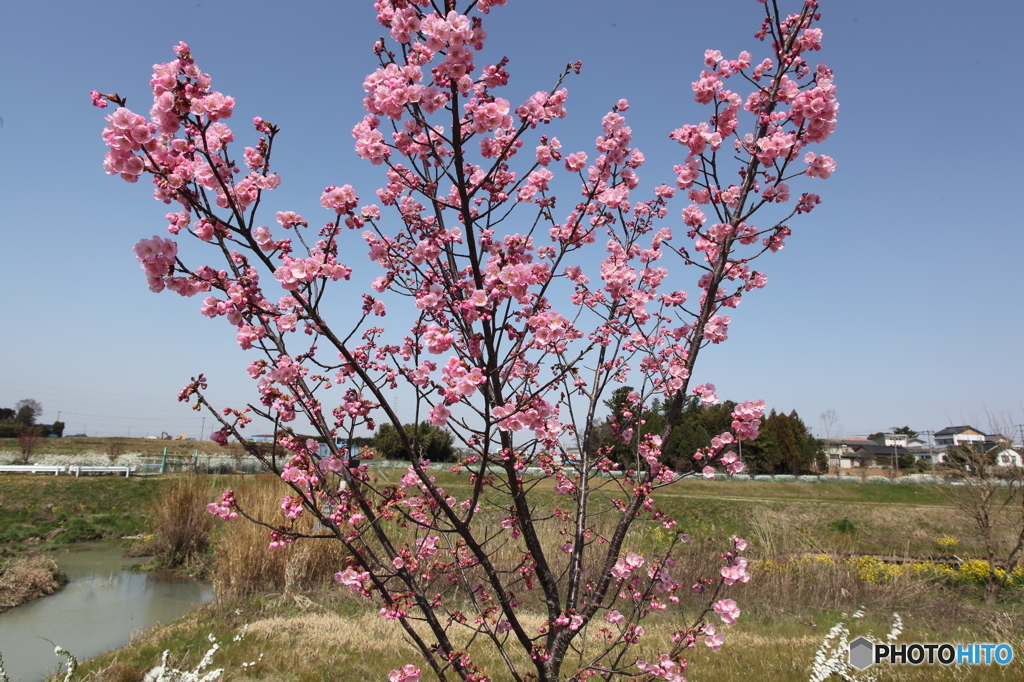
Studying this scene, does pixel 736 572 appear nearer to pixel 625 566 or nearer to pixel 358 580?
pixel 625 566

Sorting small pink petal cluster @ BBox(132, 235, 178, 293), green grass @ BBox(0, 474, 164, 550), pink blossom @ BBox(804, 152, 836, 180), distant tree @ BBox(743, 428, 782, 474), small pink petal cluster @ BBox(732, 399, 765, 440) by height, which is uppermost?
pink blossom @ BBox(804, 152, 836, 180)

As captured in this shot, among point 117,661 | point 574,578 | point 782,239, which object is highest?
point 782,239

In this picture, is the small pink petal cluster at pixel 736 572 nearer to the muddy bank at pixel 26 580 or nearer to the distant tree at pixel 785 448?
the muddy bank at pixel 26 580

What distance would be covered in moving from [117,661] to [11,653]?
2748mm

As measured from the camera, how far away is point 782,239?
259 centimetres

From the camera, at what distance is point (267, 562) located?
8.52 metres

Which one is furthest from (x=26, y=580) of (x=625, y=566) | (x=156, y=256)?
(x=625, y=566)

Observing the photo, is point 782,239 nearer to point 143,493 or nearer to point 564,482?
point 564,482

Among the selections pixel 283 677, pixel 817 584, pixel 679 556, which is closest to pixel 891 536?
pixel 817 584

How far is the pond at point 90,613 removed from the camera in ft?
22.9

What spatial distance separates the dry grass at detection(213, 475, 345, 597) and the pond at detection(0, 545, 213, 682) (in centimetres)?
108

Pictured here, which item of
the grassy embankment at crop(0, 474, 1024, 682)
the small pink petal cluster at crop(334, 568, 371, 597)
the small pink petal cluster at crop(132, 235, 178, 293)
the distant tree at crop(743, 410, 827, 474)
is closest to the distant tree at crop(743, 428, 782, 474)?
the distant tree at crop(743, 410, 827, 474)

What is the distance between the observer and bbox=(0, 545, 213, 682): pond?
697 cm

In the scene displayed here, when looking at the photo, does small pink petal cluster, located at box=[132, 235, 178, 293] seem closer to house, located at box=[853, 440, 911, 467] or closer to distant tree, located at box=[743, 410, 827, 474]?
distant tree, located at box=[743, 410, 827, 474]
